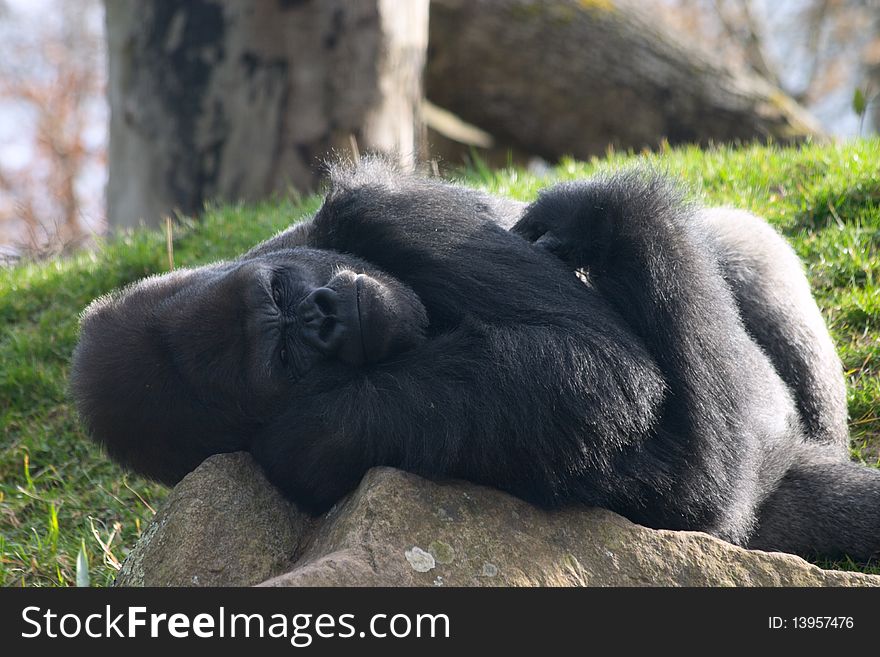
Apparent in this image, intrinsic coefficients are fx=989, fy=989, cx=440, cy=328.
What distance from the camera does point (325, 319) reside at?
320 centimetres

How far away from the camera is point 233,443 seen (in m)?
3.43

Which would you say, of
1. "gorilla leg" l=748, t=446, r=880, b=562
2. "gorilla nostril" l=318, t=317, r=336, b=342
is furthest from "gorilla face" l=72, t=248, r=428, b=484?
"gorilla leg" l=748, t=446, r=880, b=562

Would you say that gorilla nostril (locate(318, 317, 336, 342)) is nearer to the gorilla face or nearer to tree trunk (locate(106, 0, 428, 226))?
the gorilla face

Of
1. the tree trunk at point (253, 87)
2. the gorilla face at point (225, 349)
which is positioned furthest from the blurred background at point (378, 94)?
the gorilla face at point (225, 349)

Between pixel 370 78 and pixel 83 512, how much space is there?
197 inches

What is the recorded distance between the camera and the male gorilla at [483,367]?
3.04 meters

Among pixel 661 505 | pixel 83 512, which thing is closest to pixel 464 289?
pixel 661 505

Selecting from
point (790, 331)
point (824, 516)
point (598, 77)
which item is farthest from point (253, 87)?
point (824, 516)

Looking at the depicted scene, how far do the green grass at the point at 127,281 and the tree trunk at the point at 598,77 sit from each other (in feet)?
10.0

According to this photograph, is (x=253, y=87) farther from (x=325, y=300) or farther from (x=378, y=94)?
(x=325, y=300)

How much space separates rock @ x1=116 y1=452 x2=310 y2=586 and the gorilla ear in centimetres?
52

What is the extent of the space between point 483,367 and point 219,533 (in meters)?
0.98

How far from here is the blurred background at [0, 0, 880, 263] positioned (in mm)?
8070

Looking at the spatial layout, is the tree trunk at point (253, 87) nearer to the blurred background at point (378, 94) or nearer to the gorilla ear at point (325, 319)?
the blurred background at point (378, 94)
